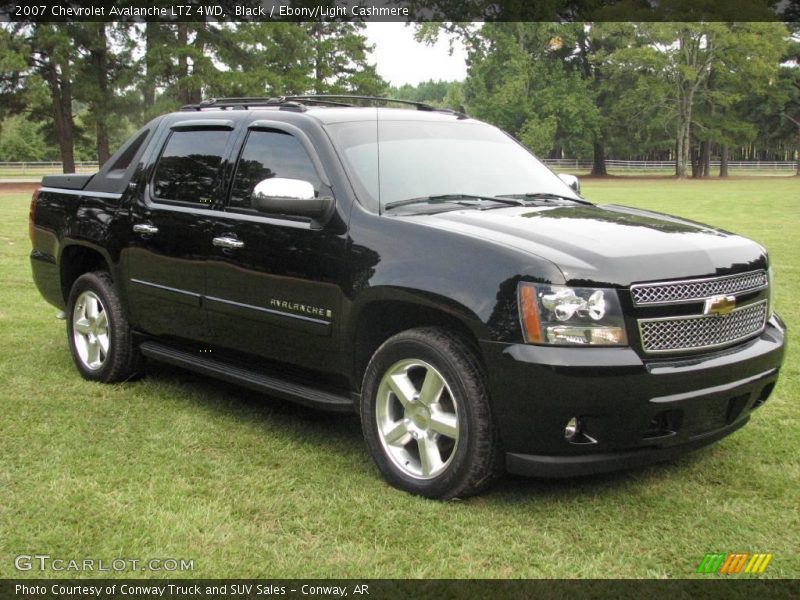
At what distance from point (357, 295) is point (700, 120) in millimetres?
67578

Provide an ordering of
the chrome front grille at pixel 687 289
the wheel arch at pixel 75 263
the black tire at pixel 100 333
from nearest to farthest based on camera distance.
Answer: the chrome front grille at pixel 687 289 → the black tire at pixel 100 333 → the wheel arch at pixel 75 263

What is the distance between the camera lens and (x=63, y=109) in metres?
44.5

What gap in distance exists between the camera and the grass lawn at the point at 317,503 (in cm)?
344

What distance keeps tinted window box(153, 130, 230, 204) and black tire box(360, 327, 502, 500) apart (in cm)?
173

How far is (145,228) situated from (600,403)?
3.14 m

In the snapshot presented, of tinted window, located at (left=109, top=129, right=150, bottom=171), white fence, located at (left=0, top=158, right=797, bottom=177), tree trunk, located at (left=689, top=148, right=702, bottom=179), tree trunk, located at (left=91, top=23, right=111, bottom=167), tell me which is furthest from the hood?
white fence, located at (left=0, top=158, right=797, bottom=177)

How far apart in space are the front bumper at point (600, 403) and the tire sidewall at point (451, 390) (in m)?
0.14

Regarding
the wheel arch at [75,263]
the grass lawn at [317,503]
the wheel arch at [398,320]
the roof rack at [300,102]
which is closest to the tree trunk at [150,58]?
the wheel arch at [75,263]

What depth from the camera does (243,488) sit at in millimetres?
4117

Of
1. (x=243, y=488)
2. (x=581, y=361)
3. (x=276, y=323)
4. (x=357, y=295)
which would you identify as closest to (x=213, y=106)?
(x=276, y=323)

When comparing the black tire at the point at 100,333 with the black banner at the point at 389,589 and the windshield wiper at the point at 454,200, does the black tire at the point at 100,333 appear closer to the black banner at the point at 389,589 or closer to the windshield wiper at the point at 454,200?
the windshield wiper at the point at 454,200

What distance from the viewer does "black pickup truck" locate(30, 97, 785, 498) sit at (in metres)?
3.61

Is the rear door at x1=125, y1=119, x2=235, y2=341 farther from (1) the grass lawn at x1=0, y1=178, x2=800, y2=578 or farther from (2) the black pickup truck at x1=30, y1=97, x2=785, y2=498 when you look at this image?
(1) the grass lawn at x1=0, y1=178, x2=800, y2=578

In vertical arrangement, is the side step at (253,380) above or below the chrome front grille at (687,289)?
below
